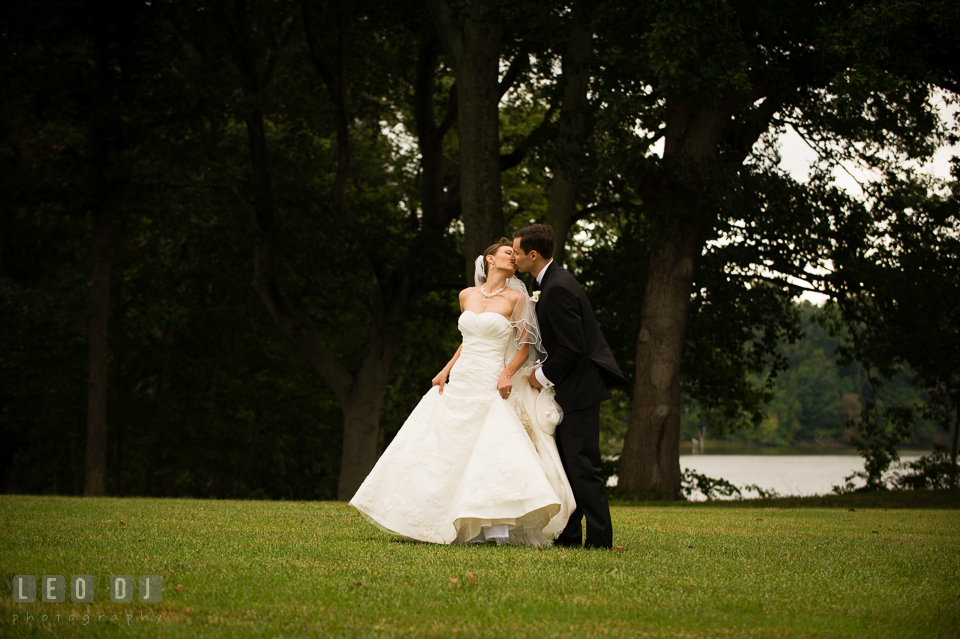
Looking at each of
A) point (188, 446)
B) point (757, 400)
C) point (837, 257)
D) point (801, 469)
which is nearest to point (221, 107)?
point (188, 446)

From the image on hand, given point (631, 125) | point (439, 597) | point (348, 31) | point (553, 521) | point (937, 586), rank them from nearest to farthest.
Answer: point (439, 597) < point (937, 586) < point (553, 521) < point (631, 125) < point (348, 31)

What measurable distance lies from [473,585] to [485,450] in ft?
6.30

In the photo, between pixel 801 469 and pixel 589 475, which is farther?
→ pixel 801 469

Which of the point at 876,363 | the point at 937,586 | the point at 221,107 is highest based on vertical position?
the point at 221,107

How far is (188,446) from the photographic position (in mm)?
26500

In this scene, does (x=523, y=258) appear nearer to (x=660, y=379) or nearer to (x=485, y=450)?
(x=485, y=450)

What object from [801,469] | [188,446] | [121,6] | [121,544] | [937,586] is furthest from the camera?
[801,469]

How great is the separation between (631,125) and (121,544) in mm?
11624

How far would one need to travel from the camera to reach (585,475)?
6312 millimetres

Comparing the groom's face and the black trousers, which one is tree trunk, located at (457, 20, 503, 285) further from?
the black trousers

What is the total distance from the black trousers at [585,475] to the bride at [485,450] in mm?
99

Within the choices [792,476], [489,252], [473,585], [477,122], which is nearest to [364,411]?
[477,122]

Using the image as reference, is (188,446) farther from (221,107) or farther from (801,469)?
(801,469)

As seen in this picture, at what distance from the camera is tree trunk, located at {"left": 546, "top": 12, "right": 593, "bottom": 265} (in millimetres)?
16200
